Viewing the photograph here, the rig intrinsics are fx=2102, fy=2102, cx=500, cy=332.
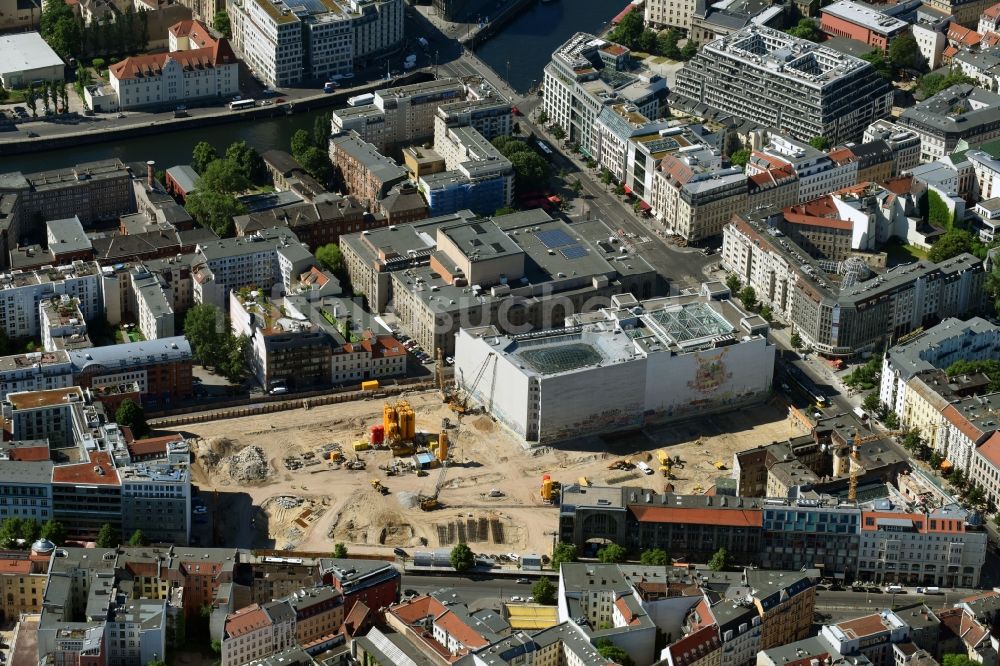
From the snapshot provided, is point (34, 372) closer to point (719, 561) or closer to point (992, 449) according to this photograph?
point (719, 561)

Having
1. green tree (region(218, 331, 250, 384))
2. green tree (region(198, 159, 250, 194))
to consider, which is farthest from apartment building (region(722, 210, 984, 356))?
green tree (region(198, 159, 250, 194))

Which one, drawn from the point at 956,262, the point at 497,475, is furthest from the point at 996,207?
the point at 497,475

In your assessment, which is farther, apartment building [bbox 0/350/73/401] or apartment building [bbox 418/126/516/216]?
apartment building [bbox 418/126/516/216]

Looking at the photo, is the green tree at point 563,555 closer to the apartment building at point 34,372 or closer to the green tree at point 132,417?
the green tree at point 132,417

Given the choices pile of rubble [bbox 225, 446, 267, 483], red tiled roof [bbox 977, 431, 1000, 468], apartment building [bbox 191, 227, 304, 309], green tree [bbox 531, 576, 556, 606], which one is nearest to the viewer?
green tree [bbox 531, 576, 556, 606]

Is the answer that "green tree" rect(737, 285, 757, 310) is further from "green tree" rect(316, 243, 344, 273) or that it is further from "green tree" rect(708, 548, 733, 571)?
"green tree" rect(708, 548, 733, 571)

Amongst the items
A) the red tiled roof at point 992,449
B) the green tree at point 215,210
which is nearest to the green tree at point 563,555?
Answer: the red tiled roof at point 992,449

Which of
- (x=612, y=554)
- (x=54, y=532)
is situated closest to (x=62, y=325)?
(x=54, y=532)
